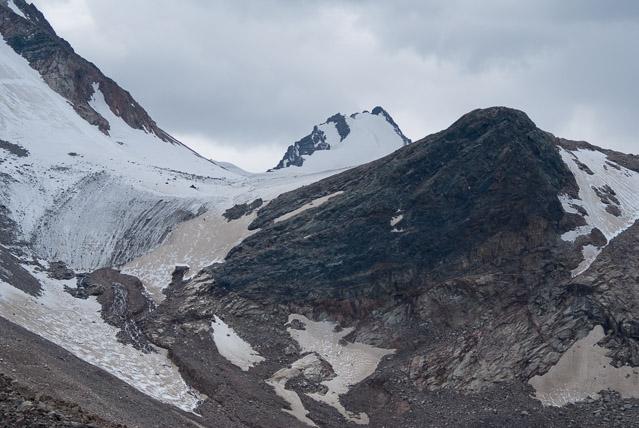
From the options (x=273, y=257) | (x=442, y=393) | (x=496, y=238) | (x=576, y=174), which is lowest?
(x=442, y=393)

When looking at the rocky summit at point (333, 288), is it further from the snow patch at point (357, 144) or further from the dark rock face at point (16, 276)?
the snow patch at point (357, 144)

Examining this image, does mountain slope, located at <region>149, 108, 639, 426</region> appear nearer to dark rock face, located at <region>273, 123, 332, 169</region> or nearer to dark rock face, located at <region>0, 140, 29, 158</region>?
dark rock face, located at <region>0, 140, 29, 158</region>

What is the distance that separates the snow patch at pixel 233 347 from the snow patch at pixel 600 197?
Result: 21221 millimetres

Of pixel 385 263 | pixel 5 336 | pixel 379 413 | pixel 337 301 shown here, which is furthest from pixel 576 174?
pixel 5 336

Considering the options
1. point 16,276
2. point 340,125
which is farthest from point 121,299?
point 340,125

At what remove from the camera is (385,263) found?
45.4 metres

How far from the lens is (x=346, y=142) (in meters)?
133

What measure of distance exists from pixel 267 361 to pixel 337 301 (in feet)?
26.2

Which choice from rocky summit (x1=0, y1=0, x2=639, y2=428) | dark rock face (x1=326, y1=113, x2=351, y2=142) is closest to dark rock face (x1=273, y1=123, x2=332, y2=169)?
dark rock face (x1=326, y1=113, x2=351, y2=142)

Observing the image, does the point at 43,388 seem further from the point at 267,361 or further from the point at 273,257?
the point at 273,257

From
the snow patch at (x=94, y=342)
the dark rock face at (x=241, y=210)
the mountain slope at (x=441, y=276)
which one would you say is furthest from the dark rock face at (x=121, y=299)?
the dark rock face at (x=241, y=210)

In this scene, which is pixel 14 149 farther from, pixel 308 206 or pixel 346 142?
pixel 346 142

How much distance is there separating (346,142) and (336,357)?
96.3m

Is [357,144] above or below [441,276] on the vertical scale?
above
